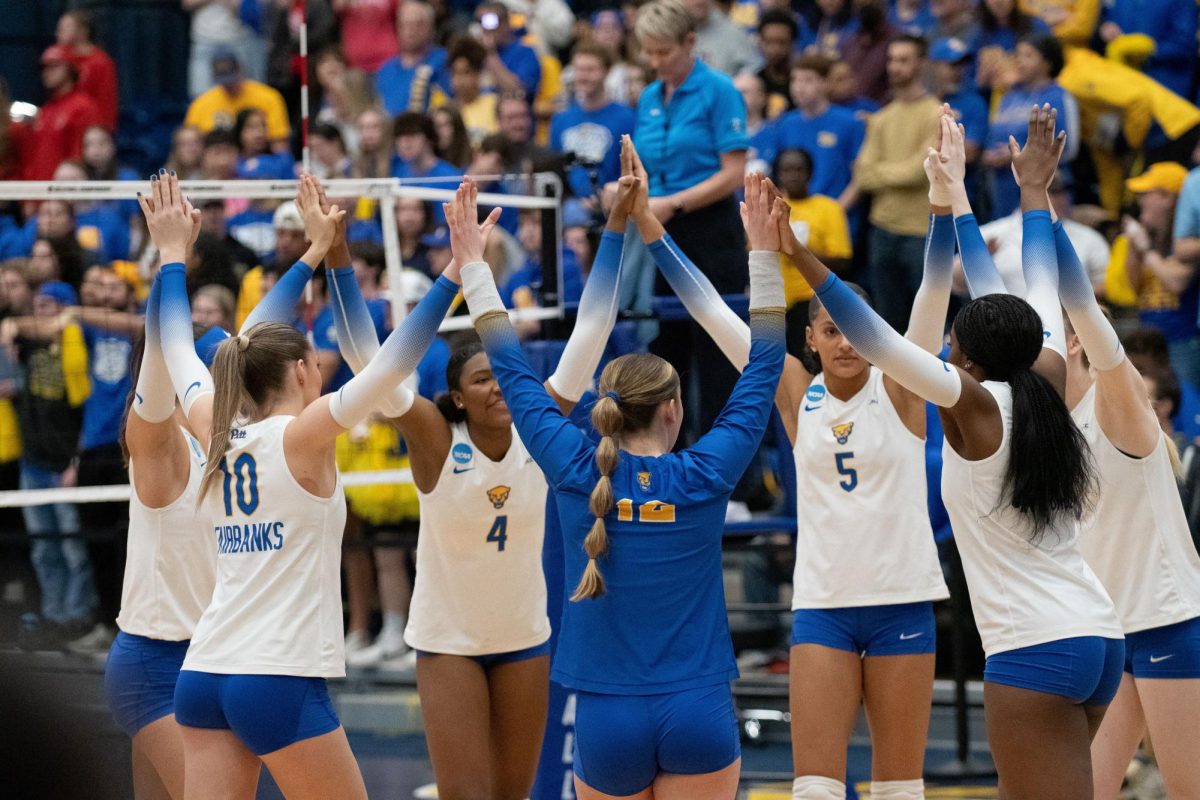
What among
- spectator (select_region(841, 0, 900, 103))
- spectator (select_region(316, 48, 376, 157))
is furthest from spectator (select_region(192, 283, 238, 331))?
spectator (select_region(841, 0, 900, 103))

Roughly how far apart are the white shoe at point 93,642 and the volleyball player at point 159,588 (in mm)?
4804

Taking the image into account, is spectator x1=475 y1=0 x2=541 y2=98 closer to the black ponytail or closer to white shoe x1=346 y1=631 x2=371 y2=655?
white shoe x1=346 y1=631 x2=371 y2=655

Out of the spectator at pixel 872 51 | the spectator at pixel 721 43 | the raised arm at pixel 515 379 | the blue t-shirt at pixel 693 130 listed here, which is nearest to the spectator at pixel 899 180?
the spectator at pixel 872 51

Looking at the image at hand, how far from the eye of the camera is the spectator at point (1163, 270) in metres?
8.86

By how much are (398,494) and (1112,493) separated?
Answer: 523cm

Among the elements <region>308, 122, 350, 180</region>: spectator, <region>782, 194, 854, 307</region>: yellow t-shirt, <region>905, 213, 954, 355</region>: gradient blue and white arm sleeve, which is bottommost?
<region>905, 213, 954, 355</region>: gradient blue and white arm sleeve

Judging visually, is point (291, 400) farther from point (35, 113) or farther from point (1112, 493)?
point (35, 113)

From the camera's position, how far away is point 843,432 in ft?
18.5

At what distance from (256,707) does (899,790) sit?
2245 mm

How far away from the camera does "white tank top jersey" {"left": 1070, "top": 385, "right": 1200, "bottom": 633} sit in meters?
5.18

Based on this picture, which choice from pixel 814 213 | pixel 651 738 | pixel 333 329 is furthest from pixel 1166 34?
pixel 651 738

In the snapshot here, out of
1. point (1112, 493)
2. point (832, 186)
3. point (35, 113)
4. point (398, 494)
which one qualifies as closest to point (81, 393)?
point (398, 494)

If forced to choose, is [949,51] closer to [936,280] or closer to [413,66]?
[413,66]

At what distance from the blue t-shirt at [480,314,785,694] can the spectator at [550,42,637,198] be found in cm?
612
